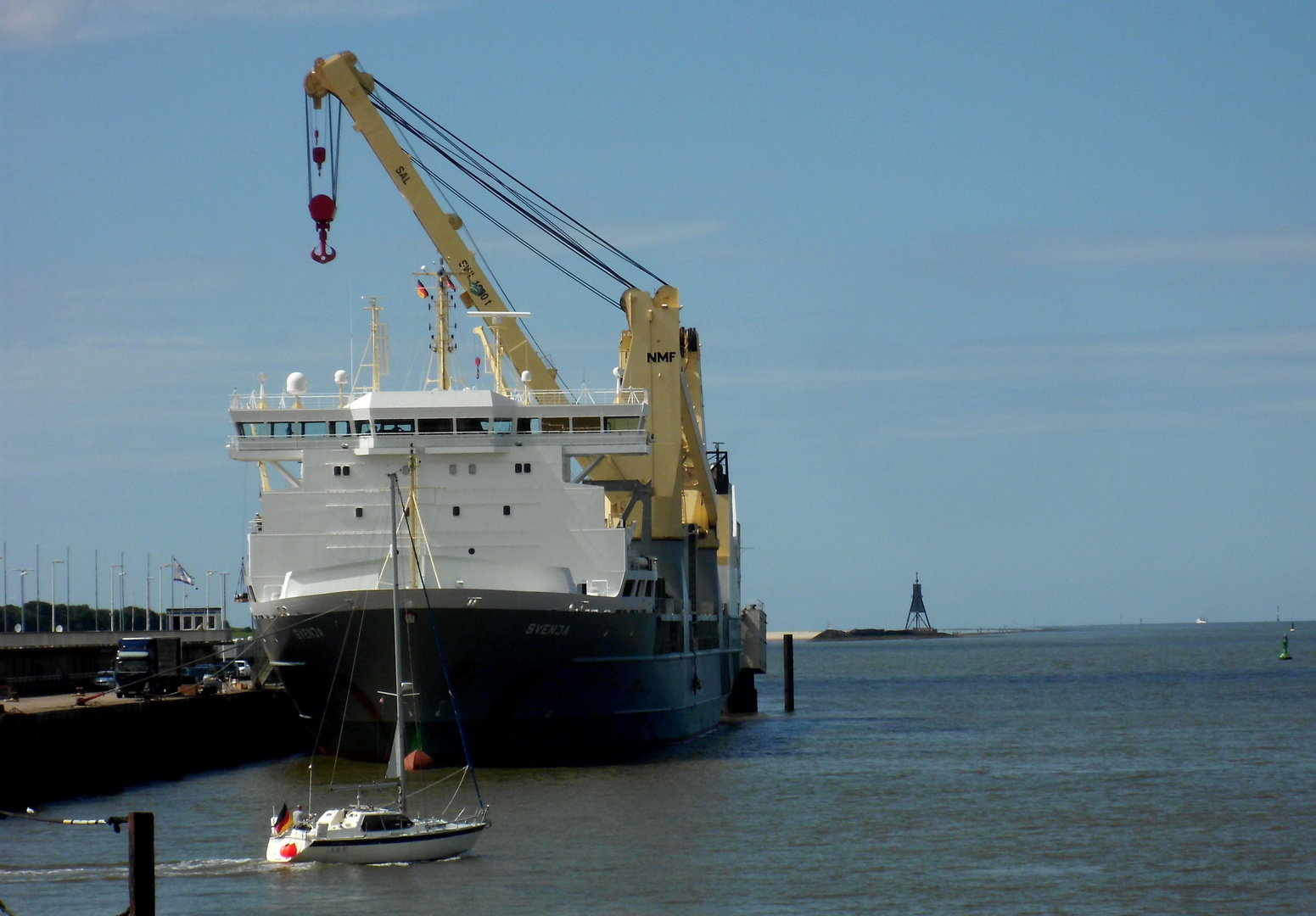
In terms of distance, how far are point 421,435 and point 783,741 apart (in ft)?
54.0

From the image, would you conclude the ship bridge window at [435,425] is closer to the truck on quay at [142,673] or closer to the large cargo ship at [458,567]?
the large cargo ship at [458,567]

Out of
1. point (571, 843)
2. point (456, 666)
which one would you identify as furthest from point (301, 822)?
point (456, 666)

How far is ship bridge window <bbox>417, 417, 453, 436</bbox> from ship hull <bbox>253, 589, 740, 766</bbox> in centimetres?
482

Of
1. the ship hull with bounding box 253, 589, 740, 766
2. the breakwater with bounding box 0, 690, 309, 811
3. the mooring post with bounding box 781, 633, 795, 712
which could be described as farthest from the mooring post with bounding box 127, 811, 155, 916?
the mooring post with bounding box 781, 633, 795, 712

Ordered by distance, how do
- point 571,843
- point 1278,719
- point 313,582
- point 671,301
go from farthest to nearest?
1. point 1278,719
2. point 671,301
3. point 313,582
4. point 571,843

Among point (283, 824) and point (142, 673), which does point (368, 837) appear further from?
point (142, 673)

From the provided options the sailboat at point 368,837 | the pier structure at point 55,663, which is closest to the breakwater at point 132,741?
the pier structure at point 55,663

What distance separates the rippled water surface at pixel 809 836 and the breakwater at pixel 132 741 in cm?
77

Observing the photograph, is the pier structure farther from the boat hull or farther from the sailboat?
the boat hull

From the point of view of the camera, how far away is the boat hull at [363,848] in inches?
936

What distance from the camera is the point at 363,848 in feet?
78.0

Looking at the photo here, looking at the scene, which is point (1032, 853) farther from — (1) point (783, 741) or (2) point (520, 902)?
(1) point (783, 741)

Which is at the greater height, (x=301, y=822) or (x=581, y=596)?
(x=581, y=596)

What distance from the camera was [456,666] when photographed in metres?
32.1
